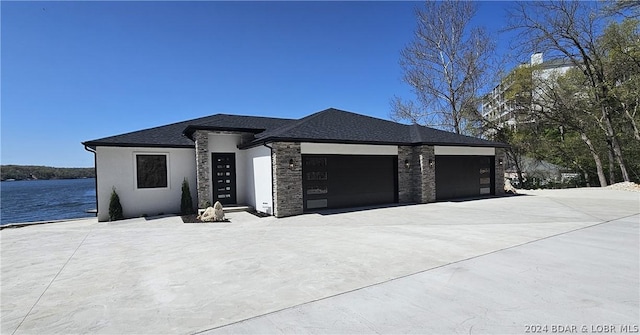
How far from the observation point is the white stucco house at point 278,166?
34.2 feet

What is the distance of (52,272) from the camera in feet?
16.2

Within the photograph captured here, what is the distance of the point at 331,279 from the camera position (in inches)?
165

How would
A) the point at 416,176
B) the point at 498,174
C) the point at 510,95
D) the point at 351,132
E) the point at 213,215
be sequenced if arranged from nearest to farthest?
the point at 213,215
the point at 351,132
the point at 416,176
the point at 498,174
the point at 510,95

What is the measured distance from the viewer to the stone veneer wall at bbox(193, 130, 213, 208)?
11281 mm

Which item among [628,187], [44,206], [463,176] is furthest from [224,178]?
[44,206]

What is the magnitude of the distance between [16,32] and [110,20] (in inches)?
93.0

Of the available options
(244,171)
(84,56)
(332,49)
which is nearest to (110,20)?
(84,56)

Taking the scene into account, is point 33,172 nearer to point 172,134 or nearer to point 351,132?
point 172,134

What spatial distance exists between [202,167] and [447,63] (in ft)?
60.3

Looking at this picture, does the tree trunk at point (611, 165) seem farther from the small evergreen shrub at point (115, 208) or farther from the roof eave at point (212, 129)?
the small evergreen shrub at point (115, 208)

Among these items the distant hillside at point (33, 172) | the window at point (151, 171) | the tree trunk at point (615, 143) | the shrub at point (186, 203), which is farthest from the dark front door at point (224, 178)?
the distant hillside at point (33, 172)

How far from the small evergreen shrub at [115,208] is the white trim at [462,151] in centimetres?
1228

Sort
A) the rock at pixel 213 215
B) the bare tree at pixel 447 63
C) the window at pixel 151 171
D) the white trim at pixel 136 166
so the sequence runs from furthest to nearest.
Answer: the bare tree at pixel 447 63
the window at pixel 151 171
the white trim at pixel 136 166
the rock at pixel 213 215

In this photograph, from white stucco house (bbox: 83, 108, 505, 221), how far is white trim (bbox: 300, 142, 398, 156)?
0.12ft
